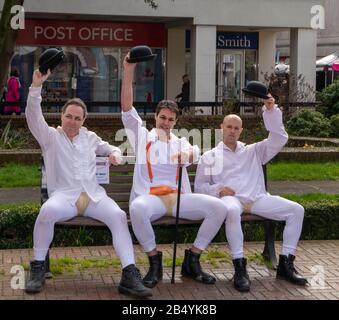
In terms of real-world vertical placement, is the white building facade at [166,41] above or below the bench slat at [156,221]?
above

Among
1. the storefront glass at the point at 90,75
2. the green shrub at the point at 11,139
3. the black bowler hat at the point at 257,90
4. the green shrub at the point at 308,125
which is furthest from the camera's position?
the storefront glass at the point at 90,75

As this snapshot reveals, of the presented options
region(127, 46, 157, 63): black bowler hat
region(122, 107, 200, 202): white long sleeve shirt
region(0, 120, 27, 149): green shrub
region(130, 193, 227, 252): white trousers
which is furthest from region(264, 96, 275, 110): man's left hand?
region(0, 120, 27, 149): green shrub

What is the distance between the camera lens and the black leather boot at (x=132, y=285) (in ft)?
18.0

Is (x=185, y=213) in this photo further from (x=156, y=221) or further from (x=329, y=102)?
(x=329, y=102)

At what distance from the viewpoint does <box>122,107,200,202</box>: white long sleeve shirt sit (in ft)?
20.4

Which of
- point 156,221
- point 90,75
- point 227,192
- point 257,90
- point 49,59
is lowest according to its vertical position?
point 156,221

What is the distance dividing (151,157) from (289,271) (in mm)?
1414

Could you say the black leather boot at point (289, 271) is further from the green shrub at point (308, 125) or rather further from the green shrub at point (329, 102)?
the green shrub at point (329, 102)

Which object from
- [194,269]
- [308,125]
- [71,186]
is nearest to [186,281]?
[194,269]

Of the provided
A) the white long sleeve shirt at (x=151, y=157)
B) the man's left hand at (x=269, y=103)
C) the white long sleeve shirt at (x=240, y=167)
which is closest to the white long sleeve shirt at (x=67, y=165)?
the white long sleeve shirt at (x=151, y=157)

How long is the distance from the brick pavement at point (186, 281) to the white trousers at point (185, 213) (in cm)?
37

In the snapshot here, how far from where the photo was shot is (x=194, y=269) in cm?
611

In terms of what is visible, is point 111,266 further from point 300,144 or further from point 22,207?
point 300,144

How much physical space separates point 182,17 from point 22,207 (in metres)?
18.2
